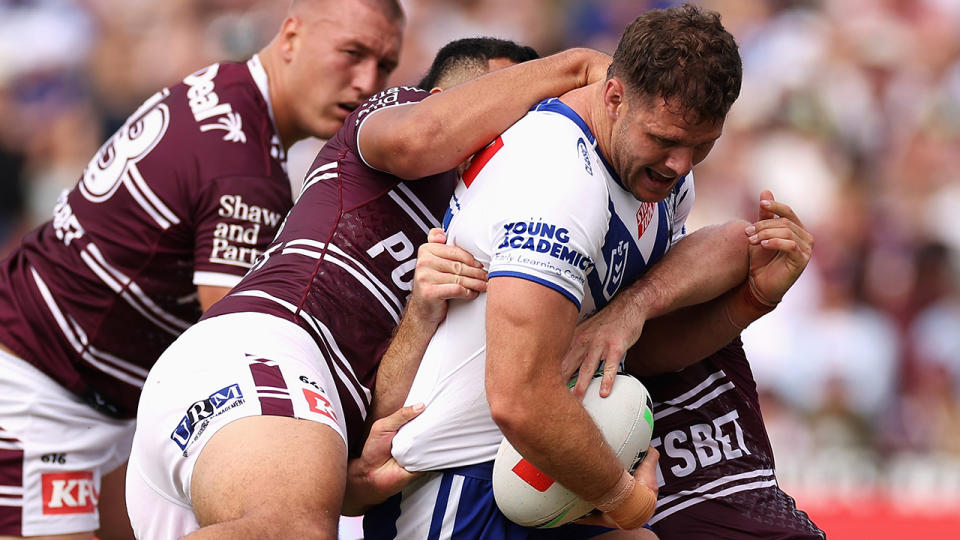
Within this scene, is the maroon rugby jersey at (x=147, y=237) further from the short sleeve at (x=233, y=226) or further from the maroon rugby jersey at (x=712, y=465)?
the maroon rugby jersey at (x=712, y=465)

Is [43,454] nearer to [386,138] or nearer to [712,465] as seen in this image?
[386,138]

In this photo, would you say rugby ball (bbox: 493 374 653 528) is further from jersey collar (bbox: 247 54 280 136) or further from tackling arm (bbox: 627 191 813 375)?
jersey collar (bbox: 247 54 280 136)

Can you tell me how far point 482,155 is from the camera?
13.1 ft

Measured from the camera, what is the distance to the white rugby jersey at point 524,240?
3.58m

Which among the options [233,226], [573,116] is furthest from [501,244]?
[233,226]

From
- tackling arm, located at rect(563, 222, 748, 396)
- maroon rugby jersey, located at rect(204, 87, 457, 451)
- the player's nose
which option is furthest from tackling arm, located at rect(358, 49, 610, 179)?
tackling arm, located at rect(563, 222, 748, 396)

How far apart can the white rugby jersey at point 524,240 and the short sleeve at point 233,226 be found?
1.13 metres

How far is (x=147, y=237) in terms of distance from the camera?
526 centimetres

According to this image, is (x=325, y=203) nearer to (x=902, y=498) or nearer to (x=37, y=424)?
(x=37, y=424)

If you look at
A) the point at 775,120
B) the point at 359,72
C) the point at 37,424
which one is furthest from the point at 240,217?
the point at 775,120

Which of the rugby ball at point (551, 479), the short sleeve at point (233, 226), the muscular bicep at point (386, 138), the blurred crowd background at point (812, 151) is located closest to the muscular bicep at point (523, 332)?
the rugby ball at point (551, 479)

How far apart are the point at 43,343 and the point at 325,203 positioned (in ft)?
6.38

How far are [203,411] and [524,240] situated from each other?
3.84 ft

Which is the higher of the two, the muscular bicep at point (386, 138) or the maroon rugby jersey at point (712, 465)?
the muscular bicep at point (386, 138)
